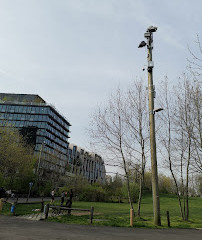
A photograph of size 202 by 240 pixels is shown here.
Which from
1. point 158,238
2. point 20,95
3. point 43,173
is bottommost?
point 158,238

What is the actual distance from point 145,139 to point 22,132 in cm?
6949

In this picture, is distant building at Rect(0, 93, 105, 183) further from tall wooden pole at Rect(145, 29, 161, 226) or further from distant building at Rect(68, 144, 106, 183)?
tall wooden pole at Rect(145, 29, 161, 226)

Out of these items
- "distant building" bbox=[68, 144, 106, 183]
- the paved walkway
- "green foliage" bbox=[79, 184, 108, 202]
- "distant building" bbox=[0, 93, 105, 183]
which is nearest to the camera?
the paved walkway

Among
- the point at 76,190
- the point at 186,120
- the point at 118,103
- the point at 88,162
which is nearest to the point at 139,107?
the point at 118,103

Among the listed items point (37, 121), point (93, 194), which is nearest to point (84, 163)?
point (37, 121)

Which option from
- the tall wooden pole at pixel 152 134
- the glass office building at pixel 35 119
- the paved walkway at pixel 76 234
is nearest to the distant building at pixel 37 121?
the glass office building at pixel 35 119

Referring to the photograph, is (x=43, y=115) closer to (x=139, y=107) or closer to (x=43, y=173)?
(x=43, y=173)

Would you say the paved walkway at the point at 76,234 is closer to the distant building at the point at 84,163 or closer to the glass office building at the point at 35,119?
the glass office building at the point at 35,119

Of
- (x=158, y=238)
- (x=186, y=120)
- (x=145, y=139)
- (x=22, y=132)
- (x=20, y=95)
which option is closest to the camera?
(x=158, y=238)

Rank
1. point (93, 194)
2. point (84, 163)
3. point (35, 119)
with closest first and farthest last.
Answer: point (93, 194)
point (35, 119)
point (84, 163)

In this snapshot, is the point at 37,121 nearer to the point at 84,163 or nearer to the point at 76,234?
the point at 84,163

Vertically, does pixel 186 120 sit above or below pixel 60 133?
below

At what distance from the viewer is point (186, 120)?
16.2m

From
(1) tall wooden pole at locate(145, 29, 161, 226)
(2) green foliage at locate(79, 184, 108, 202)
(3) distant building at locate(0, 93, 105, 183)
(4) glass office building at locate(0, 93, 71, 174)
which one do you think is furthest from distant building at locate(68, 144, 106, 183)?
(1) tall wooden pole at locate(145, 29, 161, 226)
